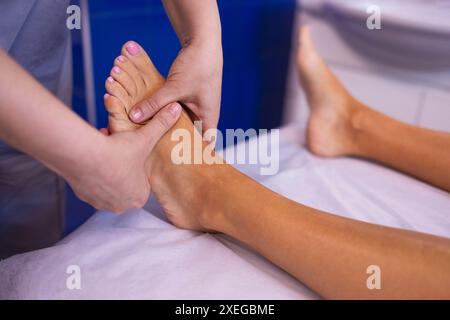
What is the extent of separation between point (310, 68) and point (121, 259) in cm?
69

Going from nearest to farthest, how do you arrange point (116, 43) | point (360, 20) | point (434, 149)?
point (434, 149), point (116, 43), point (360, 20)

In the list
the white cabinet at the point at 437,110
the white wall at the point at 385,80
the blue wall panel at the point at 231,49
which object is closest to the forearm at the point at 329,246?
the blue wall panel at the point at 231,49

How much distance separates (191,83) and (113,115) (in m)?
0.15

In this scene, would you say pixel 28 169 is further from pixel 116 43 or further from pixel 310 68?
pixel 310 68

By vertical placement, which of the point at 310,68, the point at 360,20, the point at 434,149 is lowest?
the point at 434,149

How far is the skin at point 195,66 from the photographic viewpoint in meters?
0.71

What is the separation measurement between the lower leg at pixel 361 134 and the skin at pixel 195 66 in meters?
0.32

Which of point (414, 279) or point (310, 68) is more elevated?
point (310, 68)

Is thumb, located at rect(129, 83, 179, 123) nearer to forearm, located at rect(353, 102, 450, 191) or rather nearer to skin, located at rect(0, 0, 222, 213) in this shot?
skin, located at rect(0, 0, 222, 213)

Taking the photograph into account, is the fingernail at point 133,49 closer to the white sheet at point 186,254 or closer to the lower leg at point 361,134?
the white sheet at point 186,254

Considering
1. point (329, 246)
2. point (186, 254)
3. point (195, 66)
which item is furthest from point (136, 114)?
point (329, 246)
